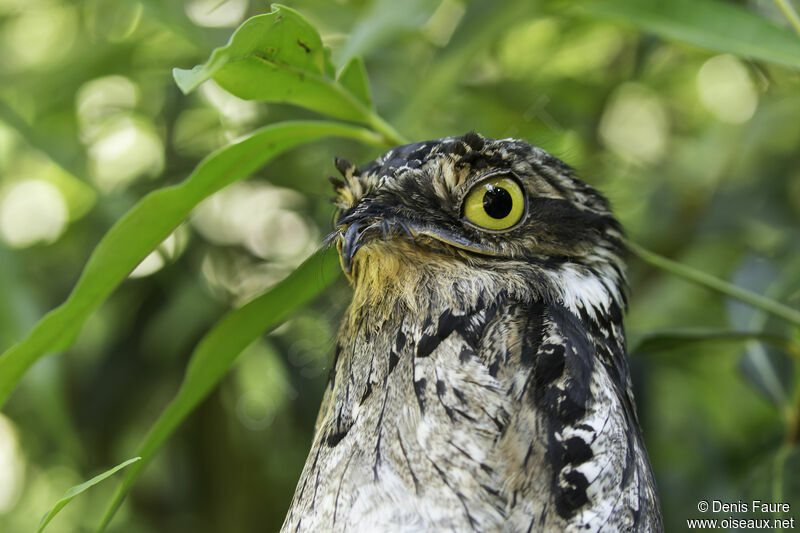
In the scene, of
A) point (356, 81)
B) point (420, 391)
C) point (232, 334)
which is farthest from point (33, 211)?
point (420, 391)

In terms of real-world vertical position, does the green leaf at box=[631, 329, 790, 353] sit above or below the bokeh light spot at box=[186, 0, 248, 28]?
below

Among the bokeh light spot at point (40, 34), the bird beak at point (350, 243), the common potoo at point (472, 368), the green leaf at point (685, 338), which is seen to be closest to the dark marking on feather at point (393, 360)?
the common potoo at point (472, 368)

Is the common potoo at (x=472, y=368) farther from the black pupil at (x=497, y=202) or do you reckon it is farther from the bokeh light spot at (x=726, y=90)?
the bokeh light spot at (x=726, y=90)

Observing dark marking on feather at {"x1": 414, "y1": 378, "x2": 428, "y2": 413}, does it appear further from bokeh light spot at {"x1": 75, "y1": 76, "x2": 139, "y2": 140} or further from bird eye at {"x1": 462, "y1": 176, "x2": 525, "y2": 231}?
bokeh light spot at {"x1": 75, "y1": 76, "x2": 139, "y2": 140}

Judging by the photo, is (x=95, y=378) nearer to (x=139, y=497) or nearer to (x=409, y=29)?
(x=139, y=497)

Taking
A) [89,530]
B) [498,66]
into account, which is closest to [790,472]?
Answer: [498,66]

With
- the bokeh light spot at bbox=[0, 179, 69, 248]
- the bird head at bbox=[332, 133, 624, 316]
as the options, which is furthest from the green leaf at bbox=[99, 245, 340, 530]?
the bokeh light spot at bbox=[0, 179, 69, 248]

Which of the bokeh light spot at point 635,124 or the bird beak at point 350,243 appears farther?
the bokeh light spot at point 635,124

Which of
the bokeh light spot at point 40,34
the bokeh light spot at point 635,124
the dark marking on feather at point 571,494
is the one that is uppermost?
the bokeh light spot at point 40,34
